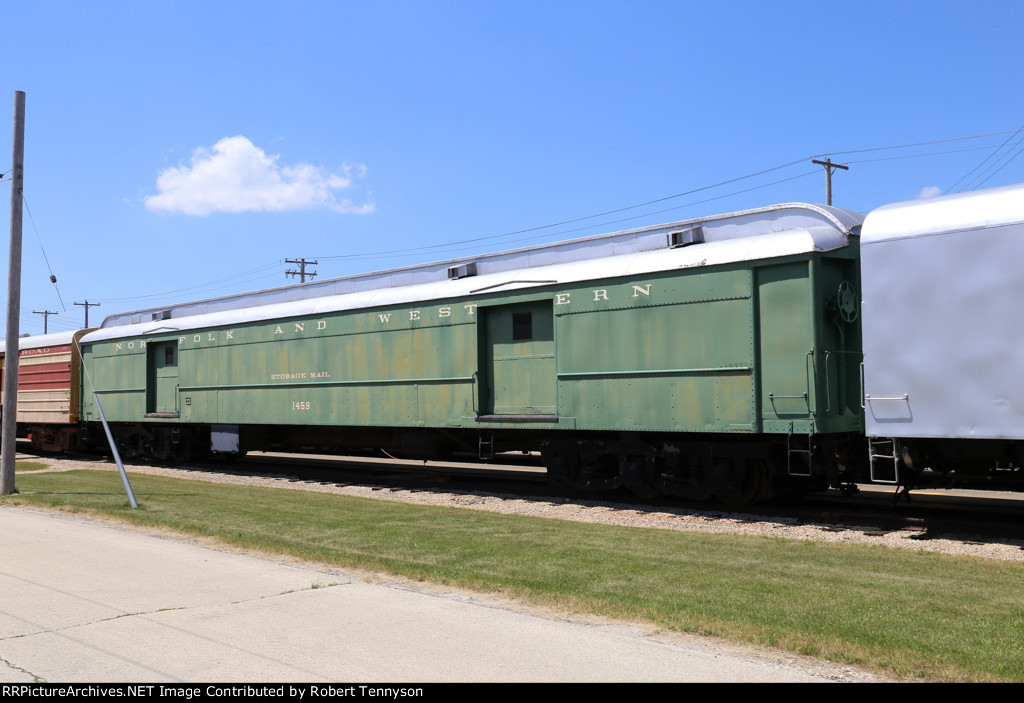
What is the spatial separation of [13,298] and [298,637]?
1128 cm

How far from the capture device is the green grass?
198 inches

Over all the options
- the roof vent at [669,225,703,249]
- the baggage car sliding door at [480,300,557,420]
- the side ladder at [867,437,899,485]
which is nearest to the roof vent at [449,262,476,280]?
the baggage car sliding door at [480,300,557,420]

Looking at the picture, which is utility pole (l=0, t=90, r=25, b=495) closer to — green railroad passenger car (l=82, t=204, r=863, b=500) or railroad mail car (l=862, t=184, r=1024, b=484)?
green railroad passenger car (l=82, t=204, r=863, b=500)

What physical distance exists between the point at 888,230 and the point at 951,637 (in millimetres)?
5244

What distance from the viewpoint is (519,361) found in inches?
517

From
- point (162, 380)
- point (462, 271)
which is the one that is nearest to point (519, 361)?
point (462, 271)

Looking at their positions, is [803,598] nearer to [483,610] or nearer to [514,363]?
[483,610]

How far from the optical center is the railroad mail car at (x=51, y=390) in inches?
910

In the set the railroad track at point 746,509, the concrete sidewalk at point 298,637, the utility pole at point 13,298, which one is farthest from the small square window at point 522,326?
the utility pole at point 13,298

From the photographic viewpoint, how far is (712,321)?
1079cm

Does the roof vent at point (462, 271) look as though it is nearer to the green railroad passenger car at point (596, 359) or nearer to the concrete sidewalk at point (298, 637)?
the green railroad passenger car at point (596, 359)

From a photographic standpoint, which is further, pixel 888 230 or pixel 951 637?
pixel 888 230

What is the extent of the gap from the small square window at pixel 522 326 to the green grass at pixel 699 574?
Answer: 9.78ft

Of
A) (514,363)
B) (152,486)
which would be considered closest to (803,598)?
(514,363)
